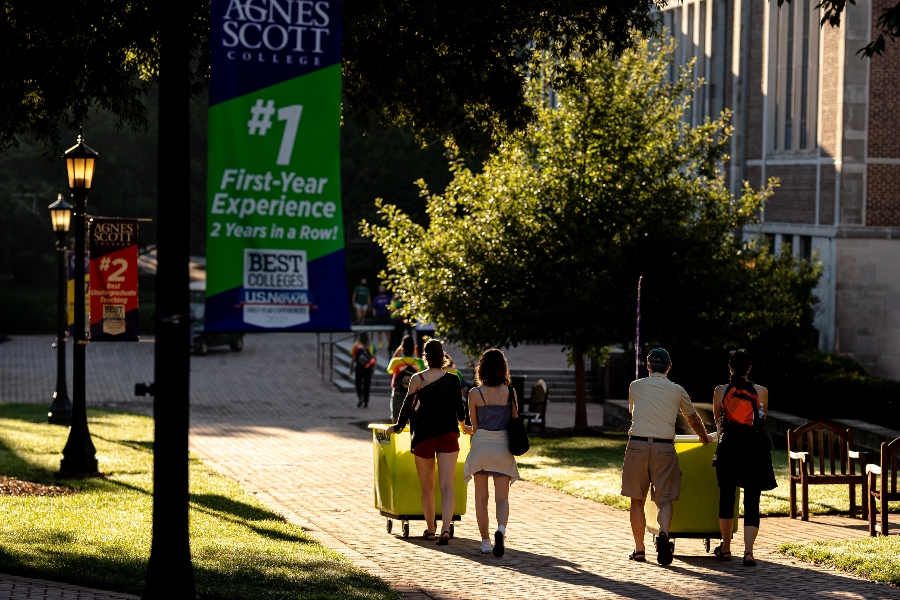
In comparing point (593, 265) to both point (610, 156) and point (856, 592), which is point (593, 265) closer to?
point (610, 156)

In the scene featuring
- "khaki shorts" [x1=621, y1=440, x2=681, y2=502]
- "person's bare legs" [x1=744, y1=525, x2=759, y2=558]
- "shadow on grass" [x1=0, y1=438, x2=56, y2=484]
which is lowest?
"shadow on grass" [x1=0, y1=438, x2=56, y2=484]

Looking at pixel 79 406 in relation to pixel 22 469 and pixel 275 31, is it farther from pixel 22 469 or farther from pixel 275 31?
pixel 275 31

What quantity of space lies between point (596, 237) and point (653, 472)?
12562 mm

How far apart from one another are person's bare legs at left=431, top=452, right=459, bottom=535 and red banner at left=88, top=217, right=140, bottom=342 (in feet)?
23.5

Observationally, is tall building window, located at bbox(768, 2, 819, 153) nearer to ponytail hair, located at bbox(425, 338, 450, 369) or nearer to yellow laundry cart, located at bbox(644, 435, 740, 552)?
yellow laundry cart, located at bbox(644, 435, 740, 552)

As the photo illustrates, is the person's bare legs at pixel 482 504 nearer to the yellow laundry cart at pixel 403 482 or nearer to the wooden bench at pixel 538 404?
the yellow laundry cart at pixel 403 482

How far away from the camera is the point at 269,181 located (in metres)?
6.44

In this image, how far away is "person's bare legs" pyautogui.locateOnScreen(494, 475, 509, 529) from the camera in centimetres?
1095

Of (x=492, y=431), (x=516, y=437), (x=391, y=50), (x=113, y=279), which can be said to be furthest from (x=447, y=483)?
(x=113, y=279)

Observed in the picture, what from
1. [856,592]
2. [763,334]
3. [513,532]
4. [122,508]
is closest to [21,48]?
[122,508]

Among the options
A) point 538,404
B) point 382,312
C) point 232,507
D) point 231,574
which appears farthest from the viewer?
point 382,312

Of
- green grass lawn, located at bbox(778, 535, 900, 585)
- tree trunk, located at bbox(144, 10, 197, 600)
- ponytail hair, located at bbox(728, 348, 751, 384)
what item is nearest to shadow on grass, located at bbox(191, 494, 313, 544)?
ponytail hair, located at bbox(728, 348, 751, 384)

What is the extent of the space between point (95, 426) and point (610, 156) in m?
10.2

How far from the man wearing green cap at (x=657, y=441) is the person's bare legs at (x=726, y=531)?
0.50m
